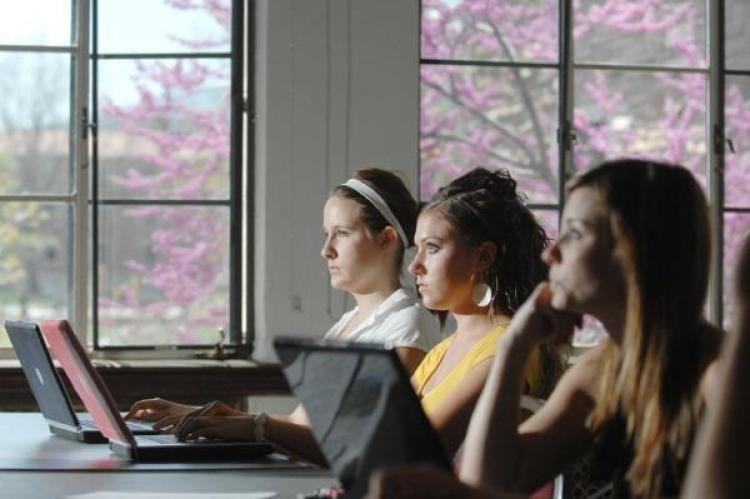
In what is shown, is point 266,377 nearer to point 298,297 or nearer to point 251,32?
→ point 298,297

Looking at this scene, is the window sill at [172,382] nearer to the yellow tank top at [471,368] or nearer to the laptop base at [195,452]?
the yellow tank top at [471,368]

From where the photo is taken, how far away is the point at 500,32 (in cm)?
534

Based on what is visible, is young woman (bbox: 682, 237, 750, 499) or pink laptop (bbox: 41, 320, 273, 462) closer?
young woman (bbox: 682, 237, 750, 499)

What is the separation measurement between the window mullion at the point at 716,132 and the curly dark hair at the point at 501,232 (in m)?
2.44

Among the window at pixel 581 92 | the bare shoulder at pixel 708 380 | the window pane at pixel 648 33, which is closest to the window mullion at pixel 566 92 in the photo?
the window at pixel 581 92

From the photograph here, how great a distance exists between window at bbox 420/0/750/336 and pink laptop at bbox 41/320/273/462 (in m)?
2.30

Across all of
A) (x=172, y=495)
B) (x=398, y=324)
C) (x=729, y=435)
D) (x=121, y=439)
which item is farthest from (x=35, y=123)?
(x=729, y=435)

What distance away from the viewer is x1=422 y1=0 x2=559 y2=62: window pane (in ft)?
17.3

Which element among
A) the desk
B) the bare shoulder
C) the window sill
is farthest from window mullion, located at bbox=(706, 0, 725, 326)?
the bare shoulder

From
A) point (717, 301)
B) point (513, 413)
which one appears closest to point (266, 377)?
point (717, 301)

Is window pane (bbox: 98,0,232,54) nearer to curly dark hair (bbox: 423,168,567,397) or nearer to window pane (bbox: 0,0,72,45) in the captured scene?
window pane (bbox: 0,0,72,45)

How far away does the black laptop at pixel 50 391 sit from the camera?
3309 mm

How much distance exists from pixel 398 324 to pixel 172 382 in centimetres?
152

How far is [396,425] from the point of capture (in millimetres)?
1730
